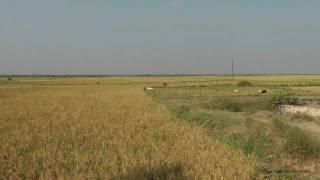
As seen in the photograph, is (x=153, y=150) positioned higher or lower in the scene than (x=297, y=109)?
higher

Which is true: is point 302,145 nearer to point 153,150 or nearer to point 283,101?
point 153,150

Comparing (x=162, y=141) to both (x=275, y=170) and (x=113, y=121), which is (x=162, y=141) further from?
(x=113, y=121)

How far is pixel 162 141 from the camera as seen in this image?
11.9 m

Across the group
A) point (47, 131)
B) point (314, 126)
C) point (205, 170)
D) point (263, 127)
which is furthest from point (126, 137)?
point (314, 126)

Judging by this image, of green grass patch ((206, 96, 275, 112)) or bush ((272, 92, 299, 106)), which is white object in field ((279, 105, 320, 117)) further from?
bush ((272, 92, 299, 106))

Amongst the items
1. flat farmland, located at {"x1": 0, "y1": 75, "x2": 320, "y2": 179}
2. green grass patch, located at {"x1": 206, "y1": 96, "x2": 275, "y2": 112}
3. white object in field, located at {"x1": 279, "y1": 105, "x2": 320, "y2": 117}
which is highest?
flat farmland, located at {"x1": 0, "y1": 75, "x2": 320, "y2": 179}

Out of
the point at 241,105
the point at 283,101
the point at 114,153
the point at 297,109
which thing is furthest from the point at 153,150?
the point at 283,101

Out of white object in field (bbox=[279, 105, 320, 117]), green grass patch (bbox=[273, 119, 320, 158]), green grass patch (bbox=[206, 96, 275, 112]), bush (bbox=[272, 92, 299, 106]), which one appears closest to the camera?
green grass patch (bbox=[273, 119, 320, 158])

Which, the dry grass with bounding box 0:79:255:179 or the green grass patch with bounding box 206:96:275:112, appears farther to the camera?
the green grass patch with bounding box 206:96:275:112

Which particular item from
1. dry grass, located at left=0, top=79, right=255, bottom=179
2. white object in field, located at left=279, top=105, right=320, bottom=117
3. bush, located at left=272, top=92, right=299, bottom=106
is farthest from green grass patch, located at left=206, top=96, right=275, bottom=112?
dry grass, located at left=0, top=79, right=255, bottom=179

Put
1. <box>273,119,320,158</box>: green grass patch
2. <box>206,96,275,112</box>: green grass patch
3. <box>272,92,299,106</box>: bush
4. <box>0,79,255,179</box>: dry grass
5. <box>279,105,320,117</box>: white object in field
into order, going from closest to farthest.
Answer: <box>0,79,255,179</box>: dry grass < <box>273,119,320,158</box>: green grass patch < <box>279,105,320,117</box>: white object in field < <box>206,96,275,112</box>: green grass patch < <box>272,92,299,106</box>: bush

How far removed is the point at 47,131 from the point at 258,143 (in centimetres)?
565

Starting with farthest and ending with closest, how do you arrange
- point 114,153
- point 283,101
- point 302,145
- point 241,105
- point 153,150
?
point 283,101
point 241,105
point 153,150
point 302,145
point 114,153

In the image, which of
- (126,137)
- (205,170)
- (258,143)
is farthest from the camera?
(126,137)
